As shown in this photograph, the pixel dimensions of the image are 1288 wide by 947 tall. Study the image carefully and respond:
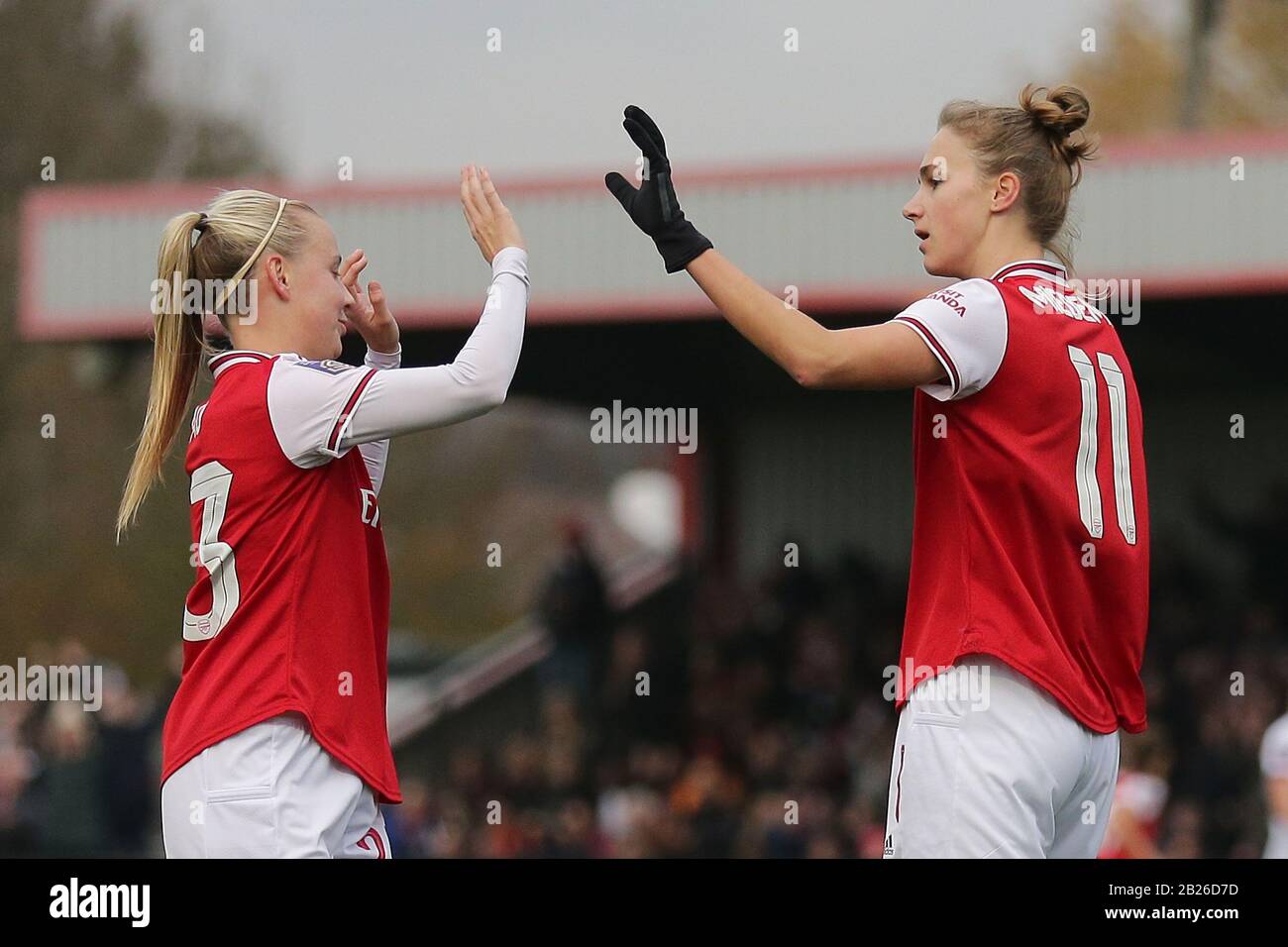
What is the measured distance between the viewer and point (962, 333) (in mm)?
3318

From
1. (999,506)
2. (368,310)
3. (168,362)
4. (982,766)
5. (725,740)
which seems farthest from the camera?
(725,740)

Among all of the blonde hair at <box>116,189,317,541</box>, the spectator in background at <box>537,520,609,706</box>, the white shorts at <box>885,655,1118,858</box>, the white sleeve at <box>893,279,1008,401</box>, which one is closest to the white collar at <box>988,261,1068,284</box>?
the white sleeve at <box>893,279,1008,401</box>

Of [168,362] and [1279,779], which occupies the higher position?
[168,362]

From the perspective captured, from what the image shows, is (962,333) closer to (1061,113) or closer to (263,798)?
(1061,113)

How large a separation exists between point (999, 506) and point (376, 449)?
1385 mm

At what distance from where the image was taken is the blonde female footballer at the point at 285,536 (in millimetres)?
3359

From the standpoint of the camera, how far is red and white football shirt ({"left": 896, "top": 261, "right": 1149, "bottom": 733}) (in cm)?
335

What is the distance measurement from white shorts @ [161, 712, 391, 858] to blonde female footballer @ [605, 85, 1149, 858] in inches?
42.4

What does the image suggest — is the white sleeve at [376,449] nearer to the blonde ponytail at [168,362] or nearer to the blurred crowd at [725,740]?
the blonde ponytail at [168,362]

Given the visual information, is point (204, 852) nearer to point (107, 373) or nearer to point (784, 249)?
point (784, 249)

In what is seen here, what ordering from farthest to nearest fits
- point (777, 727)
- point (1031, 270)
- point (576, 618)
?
point (576, 618)
point (777, 727)
point (1031, 270)

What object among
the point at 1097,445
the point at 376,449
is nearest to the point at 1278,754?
the point at 1097,445

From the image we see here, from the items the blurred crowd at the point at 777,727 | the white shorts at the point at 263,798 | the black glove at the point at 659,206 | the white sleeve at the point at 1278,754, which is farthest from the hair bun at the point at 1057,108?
the blurred crowd at the point at 777,727

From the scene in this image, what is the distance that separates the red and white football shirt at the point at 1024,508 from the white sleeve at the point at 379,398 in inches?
31.3
